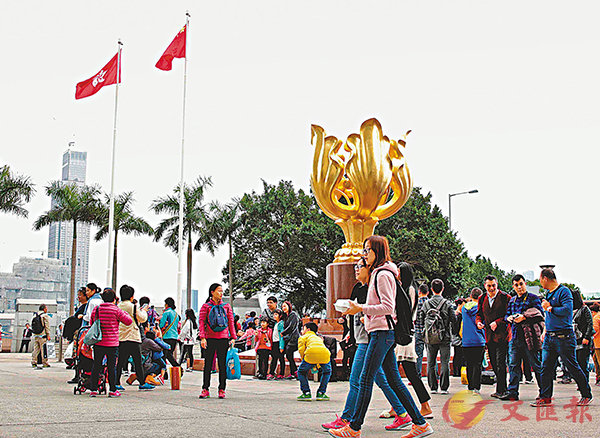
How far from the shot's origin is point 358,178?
1844 centimetres

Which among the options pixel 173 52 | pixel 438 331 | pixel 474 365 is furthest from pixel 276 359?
pixel 173 52

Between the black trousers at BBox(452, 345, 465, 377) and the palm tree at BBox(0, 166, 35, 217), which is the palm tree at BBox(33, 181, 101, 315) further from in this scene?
the black trousers at BBox(452, 345, 465, 377)

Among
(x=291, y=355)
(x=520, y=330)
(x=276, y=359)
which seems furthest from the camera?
(x=276, y=359)

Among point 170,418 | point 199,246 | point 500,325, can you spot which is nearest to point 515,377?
point 500,325

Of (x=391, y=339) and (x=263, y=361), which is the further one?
(x=263, y=361)

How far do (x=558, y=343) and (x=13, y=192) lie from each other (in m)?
26.4

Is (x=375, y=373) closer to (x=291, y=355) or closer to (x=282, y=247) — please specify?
(x=291, y=355)

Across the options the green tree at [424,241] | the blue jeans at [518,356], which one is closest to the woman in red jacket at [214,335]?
the blue jeans at [518,356]

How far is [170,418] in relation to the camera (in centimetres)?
744

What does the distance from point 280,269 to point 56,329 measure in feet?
53.4

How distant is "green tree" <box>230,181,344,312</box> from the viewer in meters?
40.2

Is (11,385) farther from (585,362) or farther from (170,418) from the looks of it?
(585,362)

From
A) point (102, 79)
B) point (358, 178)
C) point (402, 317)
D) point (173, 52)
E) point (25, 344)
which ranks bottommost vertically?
point (25, 344)

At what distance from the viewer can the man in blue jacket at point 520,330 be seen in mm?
9367
